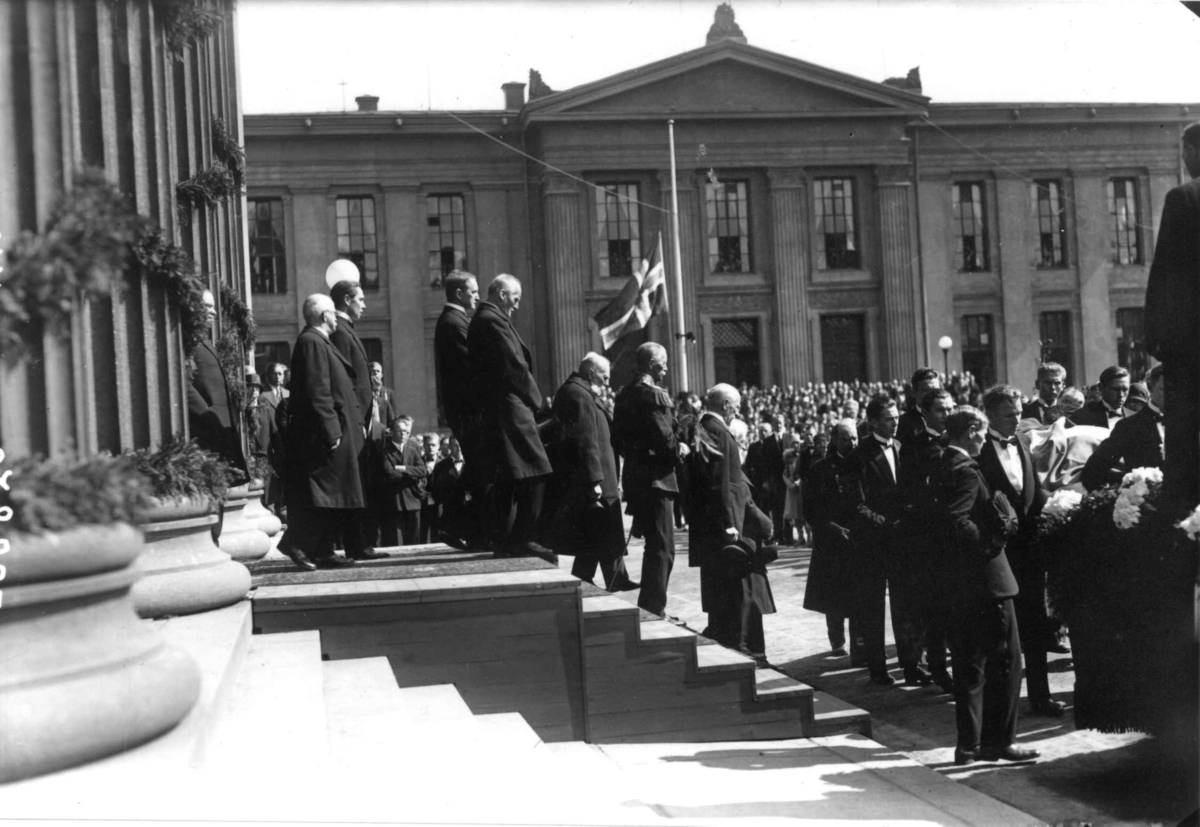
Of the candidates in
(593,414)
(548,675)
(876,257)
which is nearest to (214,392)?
(548,675)

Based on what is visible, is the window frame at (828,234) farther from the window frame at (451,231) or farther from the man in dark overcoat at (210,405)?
the man in dark overcoat at (210,405)

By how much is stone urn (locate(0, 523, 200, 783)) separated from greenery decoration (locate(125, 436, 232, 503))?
0.61 metres

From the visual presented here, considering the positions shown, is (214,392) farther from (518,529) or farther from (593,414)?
(593,414)

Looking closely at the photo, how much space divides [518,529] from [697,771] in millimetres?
2562

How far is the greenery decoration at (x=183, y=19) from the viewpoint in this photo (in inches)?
147

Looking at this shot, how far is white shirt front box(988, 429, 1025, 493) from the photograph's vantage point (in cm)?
646

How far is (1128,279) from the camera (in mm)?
36812

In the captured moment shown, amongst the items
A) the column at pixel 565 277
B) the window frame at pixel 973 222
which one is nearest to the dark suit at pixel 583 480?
the column at pixel 565 277

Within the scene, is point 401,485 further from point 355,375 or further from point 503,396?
point 503,396

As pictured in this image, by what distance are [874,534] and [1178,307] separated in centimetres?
376

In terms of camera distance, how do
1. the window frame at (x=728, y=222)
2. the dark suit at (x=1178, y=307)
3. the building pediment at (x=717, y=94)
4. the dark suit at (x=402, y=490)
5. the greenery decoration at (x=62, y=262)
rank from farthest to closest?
1. the window frame at (x=728, y=222)
2. the building pediment at (x=717, y=94)
3. the dark suit at (x=402, y=490)
4. the dark suit at (x=1178, y=307)
5. the greenery decoration at (x=62, y=262)

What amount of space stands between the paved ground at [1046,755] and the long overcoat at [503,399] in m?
2.51

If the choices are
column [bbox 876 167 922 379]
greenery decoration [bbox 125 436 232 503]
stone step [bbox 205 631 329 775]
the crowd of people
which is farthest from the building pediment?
greenery decoration [bbox 125 436 232 503]

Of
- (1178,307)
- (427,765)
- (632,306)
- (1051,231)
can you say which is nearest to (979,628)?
(1178,307)
